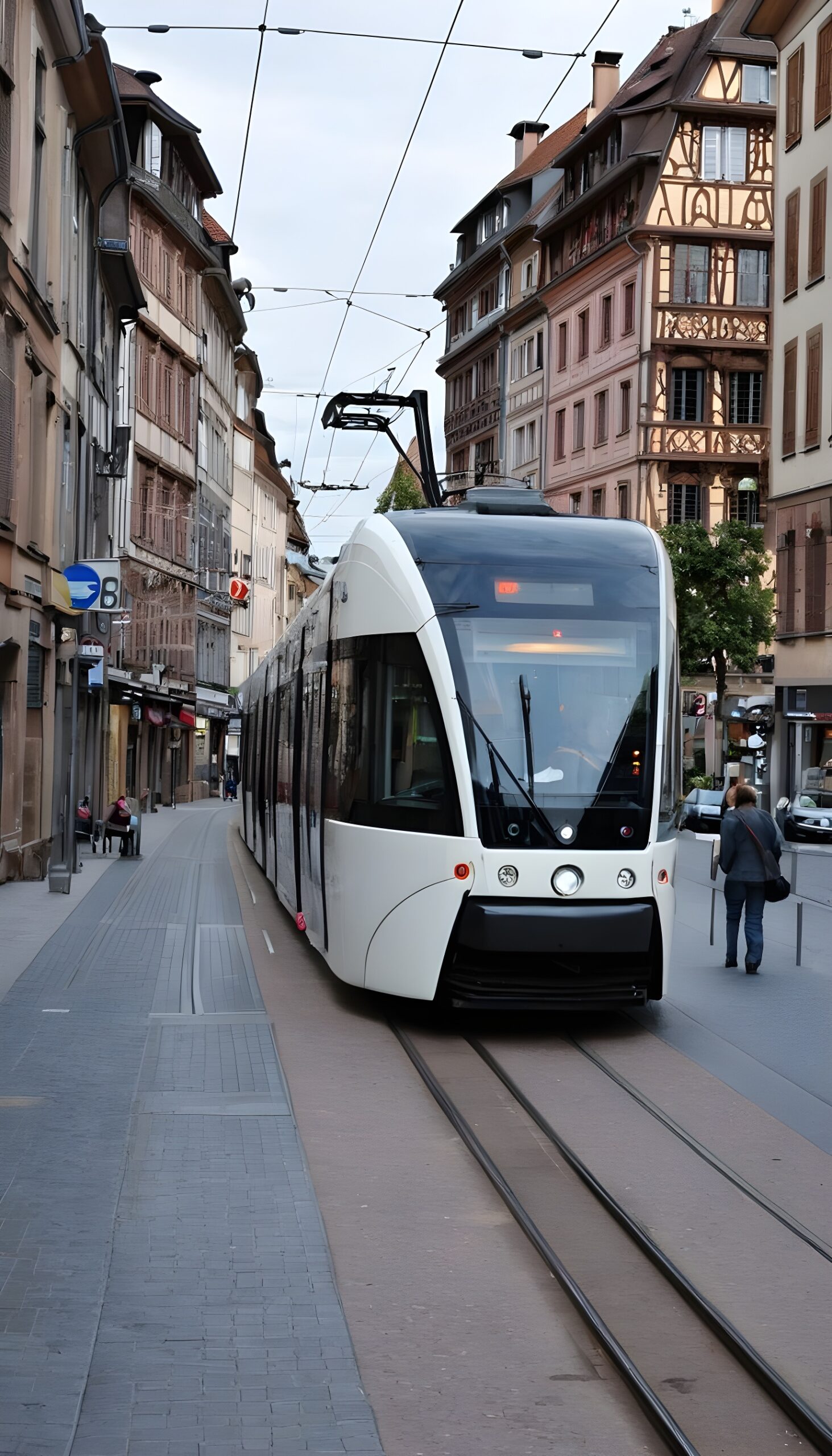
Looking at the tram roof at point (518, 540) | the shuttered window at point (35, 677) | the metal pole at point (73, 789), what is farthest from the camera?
the shuttered window at point (35, 677)

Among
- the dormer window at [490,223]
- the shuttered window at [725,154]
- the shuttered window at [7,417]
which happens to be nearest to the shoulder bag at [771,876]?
the shuttered window at [7,417]

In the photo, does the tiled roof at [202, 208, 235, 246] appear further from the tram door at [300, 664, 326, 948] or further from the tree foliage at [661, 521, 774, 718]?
the tram door at [300, 664, 326, 948]

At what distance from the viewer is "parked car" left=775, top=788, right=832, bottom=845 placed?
40219 mm

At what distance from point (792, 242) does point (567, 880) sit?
35931 mm

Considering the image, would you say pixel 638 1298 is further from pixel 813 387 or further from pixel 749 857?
pixel 813 387

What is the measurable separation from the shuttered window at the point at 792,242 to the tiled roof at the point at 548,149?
26400mm

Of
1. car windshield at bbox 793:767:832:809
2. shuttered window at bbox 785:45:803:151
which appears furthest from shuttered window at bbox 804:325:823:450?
car windshield at bbox 793:767:832:809

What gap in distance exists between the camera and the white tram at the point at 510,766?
1119 centimetres

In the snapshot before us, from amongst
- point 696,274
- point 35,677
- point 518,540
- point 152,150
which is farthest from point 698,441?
point 518,540

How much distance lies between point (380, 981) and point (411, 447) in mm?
89202

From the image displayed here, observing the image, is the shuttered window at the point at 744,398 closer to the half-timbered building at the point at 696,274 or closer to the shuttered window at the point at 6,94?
the half-timbered building at the point at 696,274

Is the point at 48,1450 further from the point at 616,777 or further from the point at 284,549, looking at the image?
the point at 284,549

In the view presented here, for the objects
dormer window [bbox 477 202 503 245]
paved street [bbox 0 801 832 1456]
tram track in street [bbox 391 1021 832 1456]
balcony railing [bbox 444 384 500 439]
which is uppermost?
dormer window [bbox 477 202 503 245]

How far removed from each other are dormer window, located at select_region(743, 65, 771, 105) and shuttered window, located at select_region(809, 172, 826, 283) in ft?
50.6
